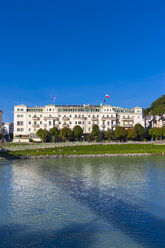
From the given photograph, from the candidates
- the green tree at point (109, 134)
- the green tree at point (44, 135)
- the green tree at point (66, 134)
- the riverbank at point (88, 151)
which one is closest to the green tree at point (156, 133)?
the green tree at point (109, 134)

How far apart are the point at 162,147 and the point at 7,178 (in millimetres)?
58754

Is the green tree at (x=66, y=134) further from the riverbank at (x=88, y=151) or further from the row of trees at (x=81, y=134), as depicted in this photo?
the riverbank at (x=88, y=151)

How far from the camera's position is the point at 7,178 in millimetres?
36781

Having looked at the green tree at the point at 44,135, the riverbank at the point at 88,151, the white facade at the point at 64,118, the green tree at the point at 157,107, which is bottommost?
the riverbank at the point at 88,151

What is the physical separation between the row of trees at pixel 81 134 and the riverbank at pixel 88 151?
16.3m

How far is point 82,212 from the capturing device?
2158 cm

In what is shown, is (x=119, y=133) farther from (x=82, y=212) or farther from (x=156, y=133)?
(x=82, y=212)

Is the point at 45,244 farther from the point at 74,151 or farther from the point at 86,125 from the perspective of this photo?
the point at 86,125

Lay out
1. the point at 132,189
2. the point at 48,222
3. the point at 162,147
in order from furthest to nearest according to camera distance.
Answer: the point at 162,147
the point at 132,189
the point at 48,222

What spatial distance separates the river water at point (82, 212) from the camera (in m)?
16.5

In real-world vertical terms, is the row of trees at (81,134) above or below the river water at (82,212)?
above

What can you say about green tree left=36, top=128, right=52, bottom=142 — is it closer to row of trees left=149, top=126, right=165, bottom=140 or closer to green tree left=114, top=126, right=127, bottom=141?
green tree left=114, top=126, right=127, bottom=141

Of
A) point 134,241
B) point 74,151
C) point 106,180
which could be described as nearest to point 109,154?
point 74,151

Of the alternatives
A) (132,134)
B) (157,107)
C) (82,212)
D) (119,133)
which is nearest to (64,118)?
(119,133)
